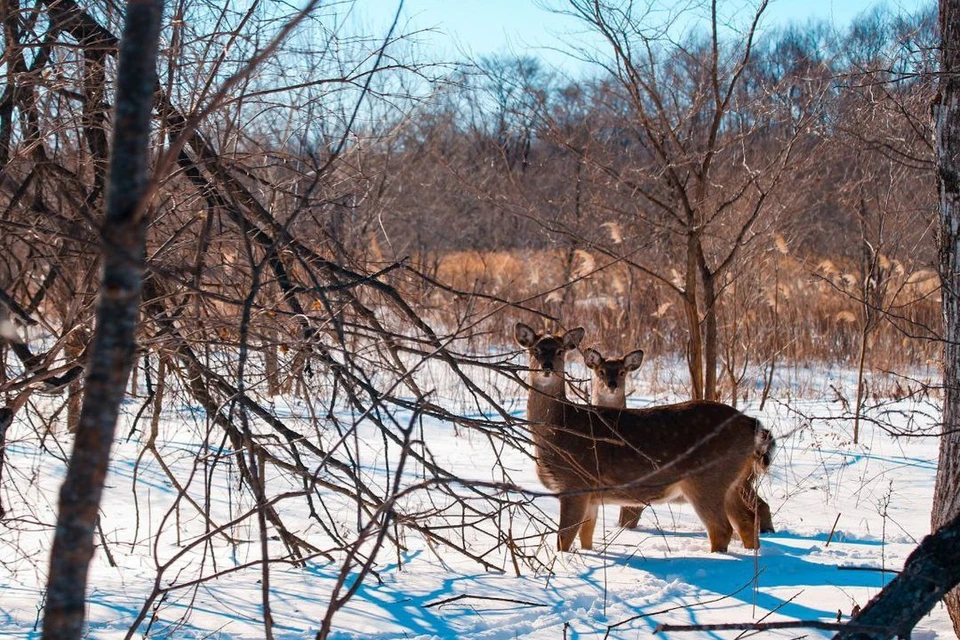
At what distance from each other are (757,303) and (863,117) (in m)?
3.86

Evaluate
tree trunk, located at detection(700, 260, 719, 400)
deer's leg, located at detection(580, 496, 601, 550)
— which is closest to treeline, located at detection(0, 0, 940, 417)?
tree trunk, located at detection(700, 260, 719, 400)

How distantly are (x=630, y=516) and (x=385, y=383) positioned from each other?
1872 mm

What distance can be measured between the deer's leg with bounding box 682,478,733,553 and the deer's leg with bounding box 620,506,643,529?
0.65 metres

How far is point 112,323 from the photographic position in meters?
1.15

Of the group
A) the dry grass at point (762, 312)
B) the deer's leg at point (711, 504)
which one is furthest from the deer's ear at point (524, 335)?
the dry grass at point (762, 312)

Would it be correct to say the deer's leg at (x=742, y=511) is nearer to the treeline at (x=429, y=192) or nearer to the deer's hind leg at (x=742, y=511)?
the deer's hind leg at (x=742, y=511)

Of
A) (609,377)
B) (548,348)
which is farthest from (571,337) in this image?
(609,377)

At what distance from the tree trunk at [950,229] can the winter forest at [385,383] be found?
0.6 inches

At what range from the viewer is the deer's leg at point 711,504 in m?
5.86

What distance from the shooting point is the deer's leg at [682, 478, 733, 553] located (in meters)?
5.86

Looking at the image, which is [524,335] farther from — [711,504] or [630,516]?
[711,504]

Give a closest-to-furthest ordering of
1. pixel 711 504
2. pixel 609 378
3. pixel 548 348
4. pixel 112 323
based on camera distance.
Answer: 1. pixel 112 323
2. pixel 711 504
3. pixel 548 348
4. pixel 609 378

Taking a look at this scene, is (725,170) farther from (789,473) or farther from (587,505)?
(587,505)

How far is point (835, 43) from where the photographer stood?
8000mm
